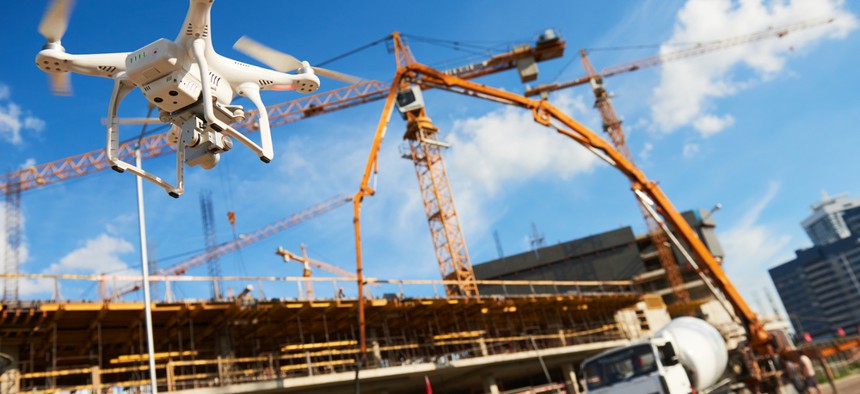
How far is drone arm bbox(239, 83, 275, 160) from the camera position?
865 cm

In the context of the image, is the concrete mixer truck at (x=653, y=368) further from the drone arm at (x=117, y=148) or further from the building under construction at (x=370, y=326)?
the drone arm at (x=117, y=148)

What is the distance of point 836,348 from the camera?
23.7 meters

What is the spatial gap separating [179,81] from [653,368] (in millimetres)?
18179

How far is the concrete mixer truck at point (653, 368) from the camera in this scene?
2022 centimetres

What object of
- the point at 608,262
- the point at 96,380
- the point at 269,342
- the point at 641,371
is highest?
the point at 608,262

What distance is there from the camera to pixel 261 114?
908 cm

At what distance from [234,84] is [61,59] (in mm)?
2327

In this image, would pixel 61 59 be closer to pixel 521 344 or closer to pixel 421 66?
pixel 421 66

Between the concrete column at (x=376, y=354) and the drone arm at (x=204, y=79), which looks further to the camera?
the concrete column at (x=376, y=354)

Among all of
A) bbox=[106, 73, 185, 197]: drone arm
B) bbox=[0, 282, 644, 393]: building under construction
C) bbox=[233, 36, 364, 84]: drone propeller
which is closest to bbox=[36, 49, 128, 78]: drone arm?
bbox=[106, 73, 185, 197]: drone arm

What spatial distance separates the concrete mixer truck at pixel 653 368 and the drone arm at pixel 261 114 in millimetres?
16593

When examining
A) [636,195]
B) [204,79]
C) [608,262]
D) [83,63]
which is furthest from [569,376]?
[83,63]

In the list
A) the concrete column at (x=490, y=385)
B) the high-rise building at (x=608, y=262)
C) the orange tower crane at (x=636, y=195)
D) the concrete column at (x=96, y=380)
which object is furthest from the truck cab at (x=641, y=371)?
the high-rise building at (x=608, y=262)

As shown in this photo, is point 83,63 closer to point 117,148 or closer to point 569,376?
point 117,148
